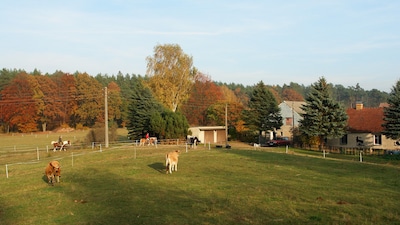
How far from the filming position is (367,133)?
4856 centimetres

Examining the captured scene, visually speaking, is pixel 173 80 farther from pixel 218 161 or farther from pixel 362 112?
pixel 218 161

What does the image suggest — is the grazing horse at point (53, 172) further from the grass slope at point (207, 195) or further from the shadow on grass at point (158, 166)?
the shadow on grass at point (158, 166)

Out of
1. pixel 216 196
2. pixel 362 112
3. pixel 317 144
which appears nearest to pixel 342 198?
pixel 216 196

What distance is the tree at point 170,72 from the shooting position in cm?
6294

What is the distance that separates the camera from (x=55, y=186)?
1828 centimetres

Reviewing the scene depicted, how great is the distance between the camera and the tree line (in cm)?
5597

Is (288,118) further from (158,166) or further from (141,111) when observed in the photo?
(158,166)

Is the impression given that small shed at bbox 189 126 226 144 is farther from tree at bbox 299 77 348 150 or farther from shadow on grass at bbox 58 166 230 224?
shadow on grass at bbox 58 166 230 224

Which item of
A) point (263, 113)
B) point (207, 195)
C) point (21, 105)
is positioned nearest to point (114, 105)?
point (21, 105)

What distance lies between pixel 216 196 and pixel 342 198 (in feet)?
15.5

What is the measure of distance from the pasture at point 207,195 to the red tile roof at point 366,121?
26.5 metres

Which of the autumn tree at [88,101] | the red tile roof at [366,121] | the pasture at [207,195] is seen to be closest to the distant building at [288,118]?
the red tile roof at [366,121]

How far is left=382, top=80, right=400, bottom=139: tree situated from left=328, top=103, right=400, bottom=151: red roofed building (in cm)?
483

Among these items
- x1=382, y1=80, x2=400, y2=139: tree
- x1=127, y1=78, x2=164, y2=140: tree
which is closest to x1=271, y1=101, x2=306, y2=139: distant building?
x1=127, y1=78, x2=164, y2=140: tree
